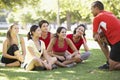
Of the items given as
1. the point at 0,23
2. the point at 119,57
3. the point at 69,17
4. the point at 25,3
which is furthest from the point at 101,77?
the point at 0,23

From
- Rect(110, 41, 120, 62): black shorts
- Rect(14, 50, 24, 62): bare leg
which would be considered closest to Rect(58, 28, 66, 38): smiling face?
Rect(14, 50, 24, 62): bare leg

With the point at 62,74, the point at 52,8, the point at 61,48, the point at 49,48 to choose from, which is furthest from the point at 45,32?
the point at 52,8

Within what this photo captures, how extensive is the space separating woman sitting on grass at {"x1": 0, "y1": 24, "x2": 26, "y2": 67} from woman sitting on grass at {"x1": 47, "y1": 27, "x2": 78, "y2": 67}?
937 mm

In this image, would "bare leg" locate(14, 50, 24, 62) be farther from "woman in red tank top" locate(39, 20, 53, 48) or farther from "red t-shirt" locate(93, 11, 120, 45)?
"red t-shirt" locate(93, 11, 120, 45)

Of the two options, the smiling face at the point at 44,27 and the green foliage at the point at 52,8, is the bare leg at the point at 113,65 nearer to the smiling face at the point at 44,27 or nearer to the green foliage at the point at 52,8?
the smiling face at the point at 44,27

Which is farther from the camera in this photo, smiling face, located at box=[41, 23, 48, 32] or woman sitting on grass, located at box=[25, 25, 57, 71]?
smiling face, located at box=[41, 23, 48, 32]

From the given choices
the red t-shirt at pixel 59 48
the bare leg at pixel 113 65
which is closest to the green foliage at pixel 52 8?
the red t-shirt at pixel 59 48

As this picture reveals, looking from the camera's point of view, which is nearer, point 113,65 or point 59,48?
point 113,65

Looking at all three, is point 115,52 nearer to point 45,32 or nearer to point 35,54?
point 35,54

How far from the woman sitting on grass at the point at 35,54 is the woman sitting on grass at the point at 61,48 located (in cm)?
56

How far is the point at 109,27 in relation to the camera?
29.2 feet

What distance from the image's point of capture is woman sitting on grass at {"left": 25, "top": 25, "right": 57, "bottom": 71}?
362 inches

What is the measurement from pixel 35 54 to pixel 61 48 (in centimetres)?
128

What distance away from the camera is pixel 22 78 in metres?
8.15
